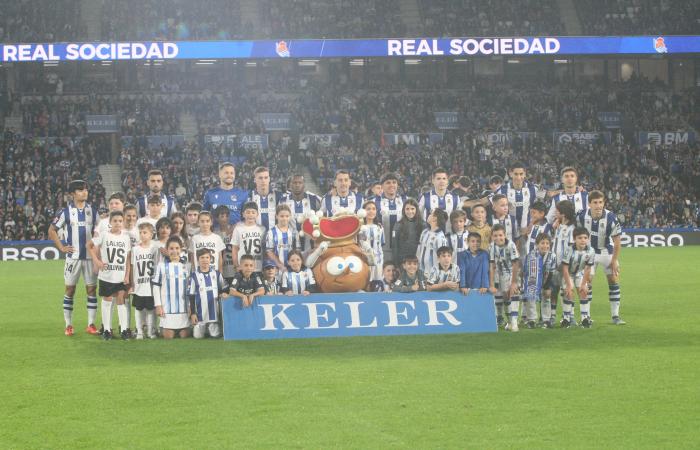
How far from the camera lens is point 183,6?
130 ft

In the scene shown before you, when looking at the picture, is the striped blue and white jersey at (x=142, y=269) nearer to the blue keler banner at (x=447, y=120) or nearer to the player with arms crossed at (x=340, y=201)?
the player with arms crossed at (x=340, y=201)

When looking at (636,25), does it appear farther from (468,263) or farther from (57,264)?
(468,263)

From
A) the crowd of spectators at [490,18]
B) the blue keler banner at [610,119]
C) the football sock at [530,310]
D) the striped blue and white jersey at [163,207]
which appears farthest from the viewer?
the crowd of spectators at [490,18]

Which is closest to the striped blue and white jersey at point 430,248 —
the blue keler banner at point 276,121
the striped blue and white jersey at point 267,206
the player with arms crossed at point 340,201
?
the player with arms crossed at point 340,201

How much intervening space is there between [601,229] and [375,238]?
2856mm

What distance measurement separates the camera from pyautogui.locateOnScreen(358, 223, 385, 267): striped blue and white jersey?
40.5ft

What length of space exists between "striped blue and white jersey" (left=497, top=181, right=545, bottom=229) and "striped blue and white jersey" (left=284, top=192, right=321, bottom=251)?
2.58m

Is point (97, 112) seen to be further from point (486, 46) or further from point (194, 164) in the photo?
point (486, 46)

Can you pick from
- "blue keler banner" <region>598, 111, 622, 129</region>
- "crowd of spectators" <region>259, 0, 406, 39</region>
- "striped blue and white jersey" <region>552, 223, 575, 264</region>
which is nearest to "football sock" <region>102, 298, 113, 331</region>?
"striped blue and white jersey" <region>552, 223, 575, 264</region>

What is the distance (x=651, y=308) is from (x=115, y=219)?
25.7 ft

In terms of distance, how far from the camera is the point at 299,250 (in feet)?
39.4

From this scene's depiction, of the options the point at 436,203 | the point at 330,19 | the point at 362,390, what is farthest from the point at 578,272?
the point at 330,19

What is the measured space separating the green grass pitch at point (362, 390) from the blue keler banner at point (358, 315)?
27 cm

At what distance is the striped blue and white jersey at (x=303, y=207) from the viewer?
12711 millimetres
